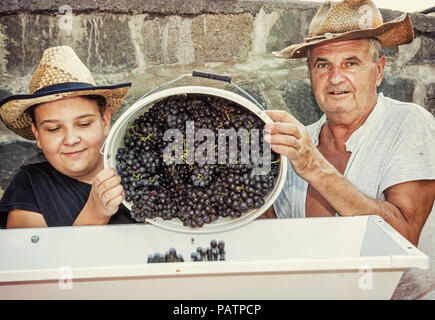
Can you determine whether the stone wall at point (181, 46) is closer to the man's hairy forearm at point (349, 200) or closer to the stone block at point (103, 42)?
the stone block at point (103, 42)

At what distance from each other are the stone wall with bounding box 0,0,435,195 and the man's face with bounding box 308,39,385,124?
0.42 ft

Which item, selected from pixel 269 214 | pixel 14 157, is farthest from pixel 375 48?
pixel 14 157

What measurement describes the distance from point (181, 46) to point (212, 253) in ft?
3.06

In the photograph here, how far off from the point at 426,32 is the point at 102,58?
1522mm

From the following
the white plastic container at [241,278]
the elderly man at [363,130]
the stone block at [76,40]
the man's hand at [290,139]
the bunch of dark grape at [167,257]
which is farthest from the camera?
the stone block at [76,40]

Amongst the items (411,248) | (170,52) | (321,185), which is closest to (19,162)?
(170,52)

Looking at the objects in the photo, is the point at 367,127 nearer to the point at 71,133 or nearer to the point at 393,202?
the point at 393,202

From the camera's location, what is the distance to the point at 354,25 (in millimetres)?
1490

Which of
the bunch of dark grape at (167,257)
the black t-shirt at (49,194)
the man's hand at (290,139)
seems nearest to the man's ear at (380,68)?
the man's hand at (290,139)

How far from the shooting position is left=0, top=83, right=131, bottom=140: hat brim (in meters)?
1.36

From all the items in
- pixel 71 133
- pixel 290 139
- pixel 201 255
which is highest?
pixel 71 133

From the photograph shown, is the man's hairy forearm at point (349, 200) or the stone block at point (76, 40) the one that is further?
the stone block at point (76, 40)

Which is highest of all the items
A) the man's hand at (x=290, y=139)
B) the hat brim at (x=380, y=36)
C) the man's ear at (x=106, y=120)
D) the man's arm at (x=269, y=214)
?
the hat brim at (x=380, y=36)

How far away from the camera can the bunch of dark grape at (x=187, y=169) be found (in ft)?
3.78
